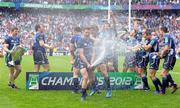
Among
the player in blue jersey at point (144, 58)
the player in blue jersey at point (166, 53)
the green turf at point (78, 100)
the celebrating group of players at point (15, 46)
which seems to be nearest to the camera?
the green turf at point (78, 100)

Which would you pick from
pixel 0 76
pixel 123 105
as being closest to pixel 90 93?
pixel 123 105

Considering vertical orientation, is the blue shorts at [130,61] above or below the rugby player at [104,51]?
below

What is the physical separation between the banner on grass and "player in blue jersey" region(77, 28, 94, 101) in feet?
8.26

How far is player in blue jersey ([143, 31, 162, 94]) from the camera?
1689 centimetres

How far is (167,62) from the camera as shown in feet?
54.7

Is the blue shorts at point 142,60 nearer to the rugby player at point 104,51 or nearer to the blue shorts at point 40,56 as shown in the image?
the rugby player at point 104,51

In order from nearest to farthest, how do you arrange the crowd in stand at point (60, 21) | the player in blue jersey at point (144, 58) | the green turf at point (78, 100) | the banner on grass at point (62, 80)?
the green turf at point (78, 100) < the player in blue jersey at point (144, 58) < the banner on grass at point (62, 80) < the crowd in stand at point (60, 21)

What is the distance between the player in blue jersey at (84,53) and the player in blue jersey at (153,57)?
266 centimetres

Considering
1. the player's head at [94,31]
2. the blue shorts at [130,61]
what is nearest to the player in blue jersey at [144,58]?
the blue shorts at [130,61]

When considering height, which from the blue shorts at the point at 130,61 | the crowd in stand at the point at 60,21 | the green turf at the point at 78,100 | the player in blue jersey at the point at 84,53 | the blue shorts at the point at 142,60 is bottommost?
the crowd in stand at the point at 60,21

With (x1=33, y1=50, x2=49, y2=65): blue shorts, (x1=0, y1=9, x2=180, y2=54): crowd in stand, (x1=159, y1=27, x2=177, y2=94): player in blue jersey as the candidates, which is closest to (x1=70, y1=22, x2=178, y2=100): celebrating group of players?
(x1=159, y1=27, x2=177, y2=94): player in blue jersey

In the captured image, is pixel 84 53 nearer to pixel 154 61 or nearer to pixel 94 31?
pixel 94 31

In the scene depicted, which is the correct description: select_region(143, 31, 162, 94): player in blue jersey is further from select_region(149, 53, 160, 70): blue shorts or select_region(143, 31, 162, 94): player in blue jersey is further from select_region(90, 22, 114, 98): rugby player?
select_region(90, 22, 114, 98): rugby player

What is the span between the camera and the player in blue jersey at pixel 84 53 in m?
14.8
